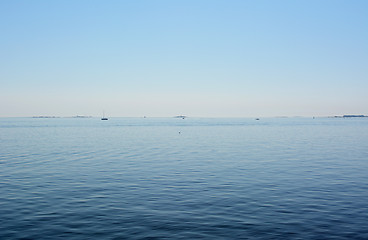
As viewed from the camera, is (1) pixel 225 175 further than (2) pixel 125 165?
No

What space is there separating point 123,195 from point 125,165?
1776cm

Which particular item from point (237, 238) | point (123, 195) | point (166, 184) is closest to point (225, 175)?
point (166, 184)

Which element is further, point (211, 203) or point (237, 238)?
point (211, 203)

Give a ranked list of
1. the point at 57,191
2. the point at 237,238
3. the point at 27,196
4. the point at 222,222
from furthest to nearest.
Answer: the point at 57,191 → the point at 27,196 → the point at 222,222 → the point at 237,238

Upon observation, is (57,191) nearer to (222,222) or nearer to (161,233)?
(161,233)

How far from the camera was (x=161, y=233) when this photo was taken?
18.2 m

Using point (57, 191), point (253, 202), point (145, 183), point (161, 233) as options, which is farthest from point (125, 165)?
point (161, 233)

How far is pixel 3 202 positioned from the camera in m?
24.5

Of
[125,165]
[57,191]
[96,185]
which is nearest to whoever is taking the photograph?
[57,191]

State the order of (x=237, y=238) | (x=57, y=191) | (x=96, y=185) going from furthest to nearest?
(x=96, y=185) < (x=57, y=191) < (x=237, y=238)

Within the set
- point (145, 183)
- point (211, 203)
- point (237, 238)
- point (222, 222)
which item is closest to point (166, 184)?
point (145, 183)

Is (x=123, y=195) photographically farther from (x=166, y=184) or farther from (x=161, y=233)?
(x=161, y=233)

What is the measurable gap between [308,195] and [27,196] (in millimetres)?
23341

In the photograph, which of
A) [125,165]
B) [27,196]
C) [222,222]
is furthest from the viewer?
[125,165]
